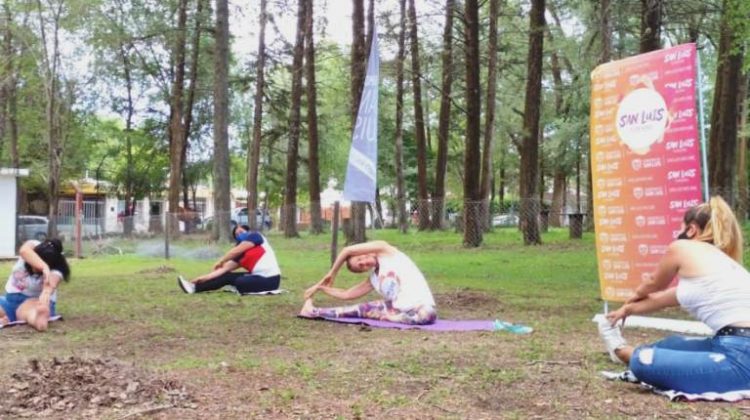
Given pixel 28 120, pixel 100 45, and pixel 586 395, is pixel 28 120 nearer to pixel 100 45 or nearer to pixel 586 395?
pixel 100 45

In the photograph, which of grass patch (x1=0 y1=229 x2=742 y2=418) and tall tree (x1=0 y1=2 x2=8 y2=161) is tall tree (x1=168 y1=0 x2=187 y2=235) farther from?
grass patch (x1=0 y1=229 x2=742 y2=418)

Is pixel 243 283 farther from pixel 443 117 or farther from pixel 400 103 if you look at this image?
pixel 400 103

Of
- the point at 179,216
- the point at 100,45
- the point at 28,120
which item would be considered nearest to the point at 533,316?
the point at 179,216

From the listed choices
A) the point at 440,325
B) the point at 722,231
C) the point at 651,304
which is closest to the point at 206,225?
the point at 440,325

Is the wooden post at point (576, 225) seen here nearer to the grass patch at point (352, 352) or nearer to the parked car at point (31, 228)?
the grass patch at point (352, 352)

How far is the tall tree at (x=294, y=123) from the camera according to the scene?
26453 millimetres

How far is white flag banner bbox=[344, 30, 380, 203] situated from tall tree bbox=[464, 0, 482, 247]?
7753mm

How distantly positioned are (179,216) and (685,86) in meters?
19.0

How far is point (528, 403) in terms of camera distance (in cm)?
429

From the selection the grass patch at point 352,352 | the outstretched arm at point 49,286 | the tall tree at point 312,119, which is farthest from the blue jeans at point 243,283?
the tall tree at point 312,119

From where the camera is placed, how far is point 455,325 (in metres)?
7.38

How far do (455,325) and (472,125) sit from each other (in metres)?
11.9

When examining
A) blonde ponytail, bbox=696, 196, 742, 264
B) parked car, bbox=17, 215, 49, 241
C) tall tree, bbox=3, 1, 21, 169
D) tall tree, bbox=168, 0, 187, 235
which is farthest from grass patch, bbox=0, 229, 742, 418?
tall tree, bbox=168, 0, 187, 235

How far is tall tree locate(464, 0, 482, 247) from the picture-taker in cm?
1811
